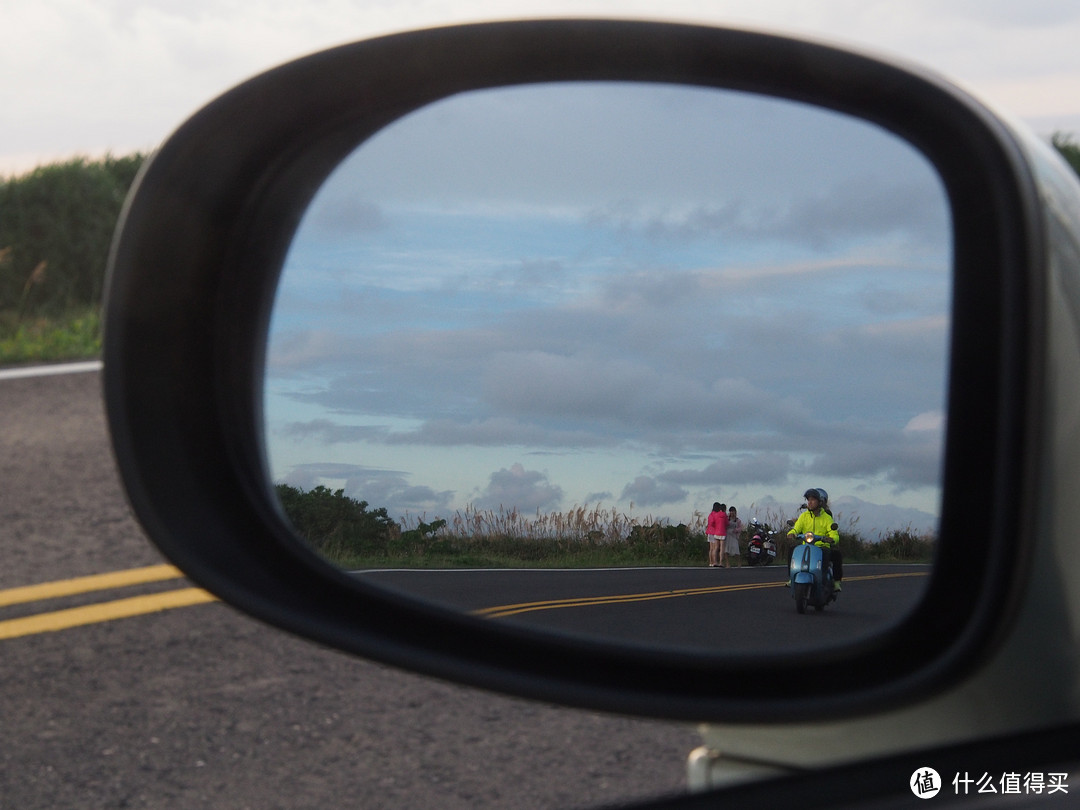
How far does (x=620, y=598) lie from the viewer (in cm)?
124

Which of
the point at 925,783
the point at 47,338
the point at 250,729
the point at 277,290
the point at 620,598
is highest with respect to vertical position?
the point at 47,338

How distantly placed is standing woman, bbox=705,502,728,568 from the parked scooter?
0.09 ft

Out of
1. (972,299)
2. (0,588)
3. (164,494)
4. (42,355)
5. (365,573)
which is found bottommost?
(0,588)

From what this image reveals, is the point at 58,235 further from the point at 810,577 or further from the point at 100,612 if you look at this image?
the point at 810,577

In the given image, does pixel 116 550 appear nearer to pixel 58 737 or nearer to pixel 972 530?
pixel 58 737

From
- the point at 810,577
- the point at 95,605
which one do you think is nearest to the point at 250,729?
the point at 95,605

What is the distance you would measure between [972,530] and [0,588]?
4830 millimetres

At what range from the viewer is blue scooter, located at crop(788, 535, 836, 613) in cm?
107

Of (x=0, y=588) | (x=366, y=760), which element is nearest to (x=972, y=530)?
(x=366, y=760)

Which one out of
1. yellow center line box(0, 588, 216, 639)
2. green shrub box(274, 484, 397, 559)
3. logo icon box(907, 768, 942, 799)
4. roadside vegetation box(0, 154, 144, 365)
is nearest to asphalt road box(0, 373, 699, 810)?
yellow center line box(0, 588, 216, 639)

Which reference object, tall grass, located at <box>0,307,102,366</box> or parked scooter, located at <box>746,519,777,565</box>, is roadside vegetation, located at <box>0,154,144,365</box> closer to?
tall grass, located at <box>0,307,102,366</box>

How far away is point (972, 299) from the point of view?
1039 millimetres

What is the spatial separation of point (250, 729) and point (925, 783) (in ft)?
9.12

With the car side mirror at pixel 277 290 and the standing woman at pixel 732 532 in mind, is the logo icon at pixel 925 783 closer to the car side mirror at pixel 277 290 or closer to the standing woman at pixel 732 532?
the car side mirror at pixel 277 290
